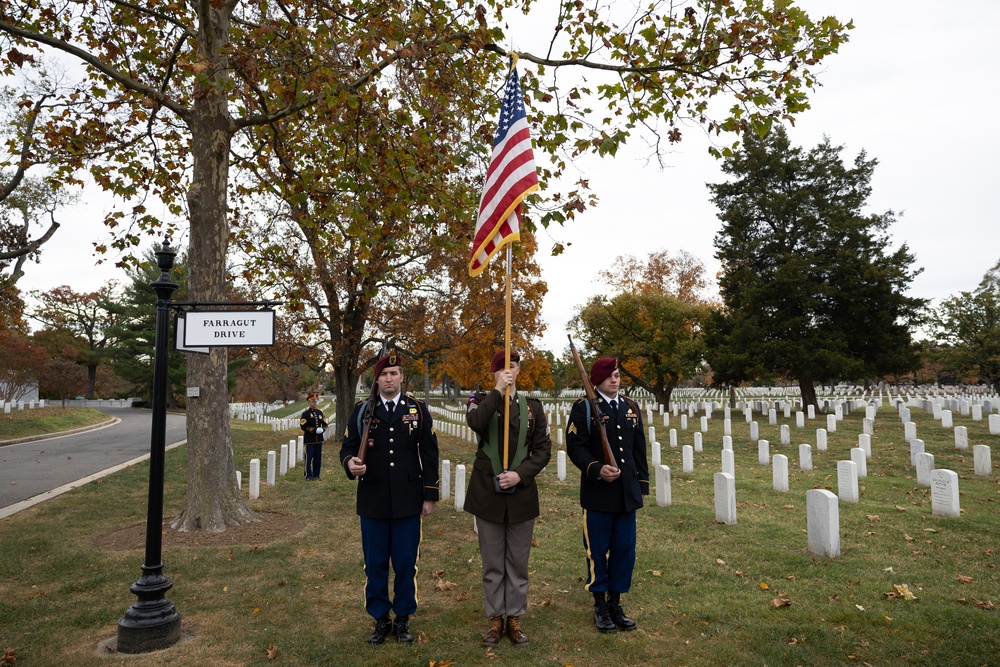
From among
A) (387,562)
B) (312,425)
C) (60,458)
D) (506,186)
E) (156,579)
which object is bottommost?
(60,458)

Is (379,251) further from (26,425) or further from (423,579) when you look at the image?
(26,425)

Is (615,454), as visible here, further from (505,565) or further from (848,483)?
(848,483)

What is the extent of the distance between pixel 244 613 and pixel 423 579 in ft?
6.07

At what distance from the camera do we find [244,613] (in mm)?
5535

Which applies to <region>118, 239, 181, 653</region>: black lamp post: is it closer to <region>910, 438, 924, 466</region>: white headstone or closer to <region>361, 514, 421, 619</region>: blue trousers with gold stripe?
<region>361, 514, 421, 619</region>: blue trousers with gold stripe

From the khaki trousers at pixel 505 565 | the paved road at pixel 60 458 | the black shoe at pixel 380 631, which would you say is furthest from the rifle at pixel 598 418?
the paved road at pixel 60 458

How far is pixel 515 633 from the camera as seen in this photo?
4703 mm

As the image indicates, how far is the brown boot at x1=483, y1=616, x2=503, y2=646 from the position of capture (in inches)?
184

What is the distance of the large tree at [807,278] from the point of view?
29000 mm

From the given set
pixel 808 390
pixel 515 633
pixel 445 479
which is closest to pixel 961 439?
pixel 445 479

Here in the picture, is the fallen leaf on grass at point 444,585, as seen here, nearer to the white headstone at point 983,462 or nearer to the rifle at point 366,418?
the rifle at point 366,418

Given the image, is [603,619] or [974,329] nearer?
[603,619]

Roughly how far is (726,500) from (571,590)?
3.61 metres

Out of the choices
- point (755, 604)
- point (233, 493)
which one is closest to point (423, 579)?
point (755, 604)
